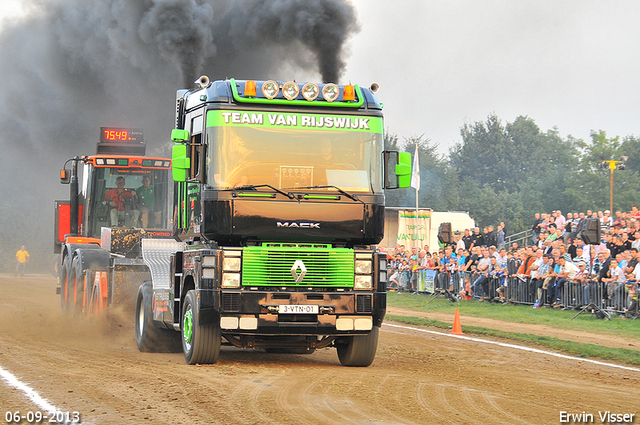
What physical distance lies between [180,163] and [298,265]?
1.90 meters

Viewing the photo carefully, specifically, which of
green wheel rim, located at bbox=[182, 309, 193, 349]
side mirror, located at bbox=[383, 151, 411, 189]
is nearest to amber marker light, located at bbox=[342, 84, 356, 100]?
side mirror, located at bbox=[383, 151, 411, 189]

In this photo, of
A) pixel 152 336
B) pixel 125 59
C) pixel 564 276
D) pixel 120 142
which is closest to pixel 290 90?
pixel 152 336

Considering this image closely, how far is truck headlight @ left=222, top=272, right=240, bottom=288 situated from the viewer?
981 cm

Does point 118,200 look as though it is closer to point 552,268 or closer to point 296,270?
point 296,270

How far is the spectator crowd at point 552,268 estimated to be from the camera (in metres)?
18.7

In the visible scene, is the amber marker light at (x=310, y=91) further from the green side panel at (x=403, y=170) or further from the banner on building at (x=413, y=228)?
Result: the banner on building at (x=413, y=228)

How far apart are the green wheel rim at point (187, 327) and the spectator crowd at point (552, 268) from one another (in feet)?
33.2

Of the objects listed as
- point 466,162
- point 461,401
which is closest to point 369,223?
point 461,401

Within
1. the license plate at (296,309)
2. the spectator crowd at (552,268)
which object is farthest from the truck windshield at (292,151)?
the spectator crowd at (552,268)

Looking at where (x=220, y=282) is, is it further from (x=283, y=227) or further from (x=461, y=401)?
(x=461, y=401)

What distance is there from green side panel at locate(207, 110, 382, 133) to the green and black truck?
0.01 meters

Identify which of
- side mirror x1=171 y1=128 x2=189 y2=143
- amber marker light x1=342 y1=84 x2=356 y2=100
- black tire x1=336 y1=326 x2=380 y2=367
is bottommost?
black tire x1=336 y1=326 x2=380 y2=367

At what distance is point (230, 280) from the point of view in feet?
32.2

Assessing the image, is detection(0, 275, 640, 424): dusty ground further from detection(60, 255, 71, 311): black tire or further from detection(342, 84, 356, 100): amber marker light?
detection(60, 255, 71, 311): black tire
